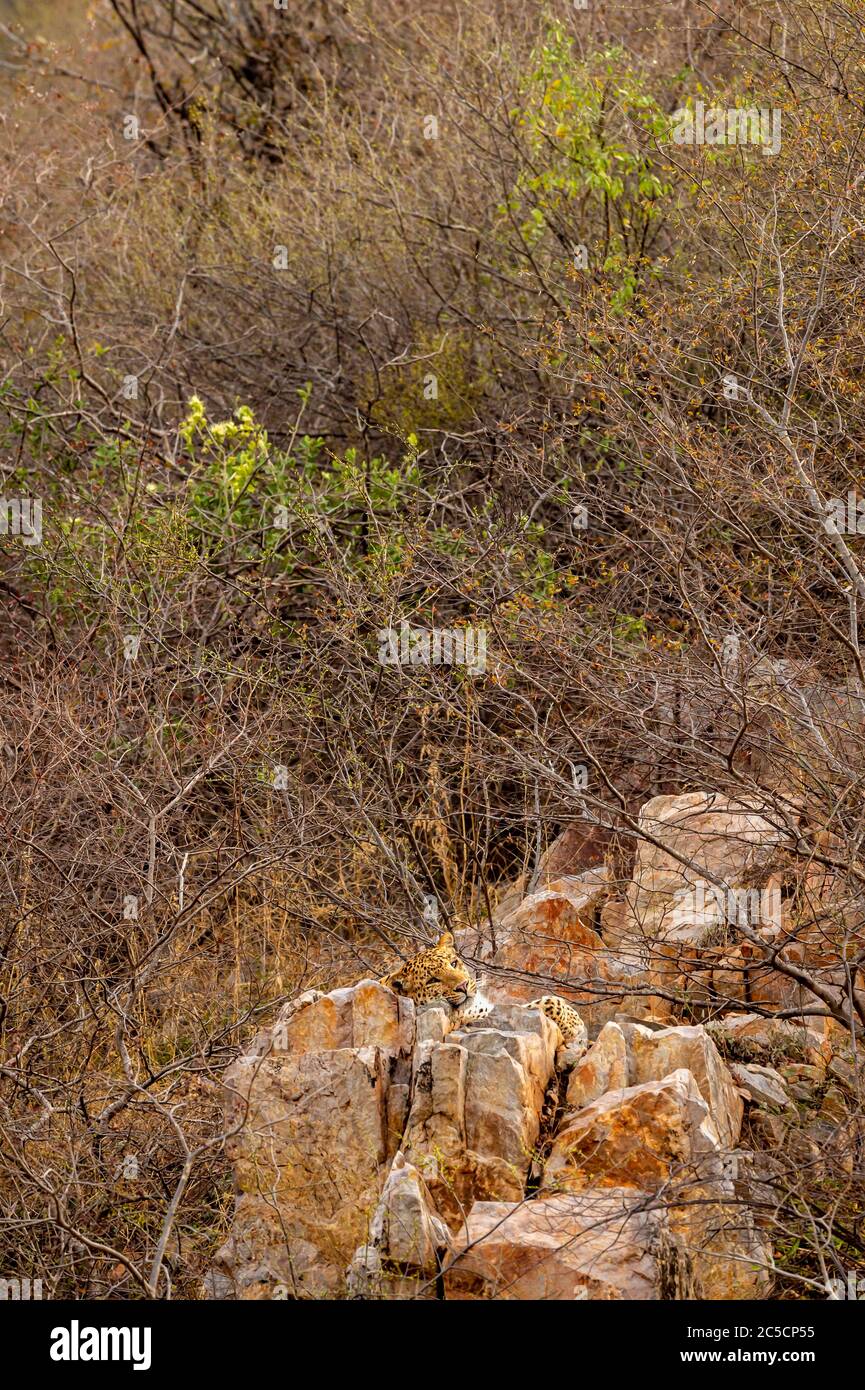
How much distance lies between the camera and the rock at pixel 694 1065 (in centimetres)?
480

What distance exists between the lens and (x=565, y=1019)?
5.29 m

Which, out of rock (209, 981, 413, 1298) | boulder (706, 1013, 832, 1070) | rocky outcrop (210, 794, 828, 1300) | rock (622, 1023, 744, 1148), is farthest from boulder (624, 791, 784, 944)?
rock (209, 981, 413, 1298)

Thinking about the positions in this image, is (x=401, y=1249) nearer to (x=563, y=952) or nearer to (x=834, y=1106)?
(x=834, y=1106)

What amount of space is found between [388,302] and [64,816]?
16.8 ft

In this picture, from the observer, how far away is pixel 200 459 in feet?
32.7

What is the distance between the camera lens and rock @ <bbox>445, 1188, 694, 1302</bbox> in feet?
13.5

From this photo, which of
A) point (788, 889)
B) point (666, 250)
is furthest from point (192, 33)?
point (788, 889)

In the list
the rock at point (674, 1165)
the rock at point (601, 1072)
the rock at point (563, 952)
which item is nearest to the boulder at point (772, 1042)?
the rock at point (563, 952)

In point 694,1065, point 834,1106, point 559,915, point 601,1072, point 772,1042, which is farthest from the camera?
point 559,915

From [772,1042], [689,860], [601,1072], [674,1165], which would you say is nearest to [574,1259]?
[674,1165]

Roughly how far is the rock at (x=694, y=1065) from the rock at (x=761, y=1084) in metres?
0.13

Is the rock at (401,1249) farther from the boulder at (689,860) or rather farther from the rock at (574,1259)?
the boulder at (689,860)

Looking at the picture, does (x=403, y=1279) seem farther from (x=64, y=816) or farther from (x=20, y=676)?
(x=20, y=676)

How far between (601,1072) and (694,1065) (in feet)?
1.05
